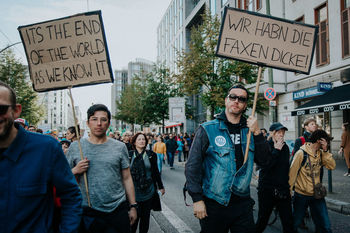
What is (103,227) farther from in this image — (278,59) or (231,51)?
(278,59)

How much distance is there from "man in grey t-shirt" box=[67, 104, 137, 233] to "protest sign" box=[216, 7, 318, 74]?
5.16 feet

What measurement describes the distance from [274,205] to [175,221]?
79.6 inches

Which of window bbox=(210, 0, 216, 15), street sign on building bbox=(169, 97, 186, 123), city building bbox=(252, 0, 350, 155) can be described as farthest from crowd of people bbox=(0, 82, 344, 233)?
window bbox=(210, 0, 216, 15)

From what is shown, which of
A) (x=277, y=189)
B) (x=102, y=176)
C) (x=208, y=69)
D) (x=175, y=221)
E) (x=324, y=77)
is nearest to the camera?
(x=102, y=176)

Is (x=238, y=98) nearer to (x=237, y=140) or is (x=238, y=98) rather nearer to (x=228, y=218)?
(x=237, y=140)

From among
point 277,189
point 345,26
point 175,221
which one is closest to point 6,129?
point 277,189

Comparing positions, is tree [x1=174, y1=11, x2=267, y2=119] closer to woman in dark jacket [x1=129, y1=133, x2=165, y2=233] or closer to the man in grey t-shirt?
woman in dark jacket [x1=129, y1=133, x2=165, y2=233]

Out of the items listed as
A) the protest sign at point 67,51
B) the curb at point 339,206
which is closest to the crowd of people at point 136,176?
the protest sign at point 67,51

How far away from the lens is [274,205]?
4.26 meters

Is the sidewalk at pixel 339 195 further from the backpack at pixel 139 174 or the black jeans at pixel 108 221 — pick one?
the black jeans at pixel 108 221

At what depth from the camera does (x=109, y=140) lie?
10.2 ft

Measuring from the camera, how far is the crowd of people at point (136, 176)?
169 cm

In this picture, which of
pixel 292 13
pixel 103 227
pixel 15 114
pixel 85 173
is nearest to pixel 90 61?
pixel 85 173

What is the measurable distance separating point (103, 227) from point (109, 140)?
2.90ft
